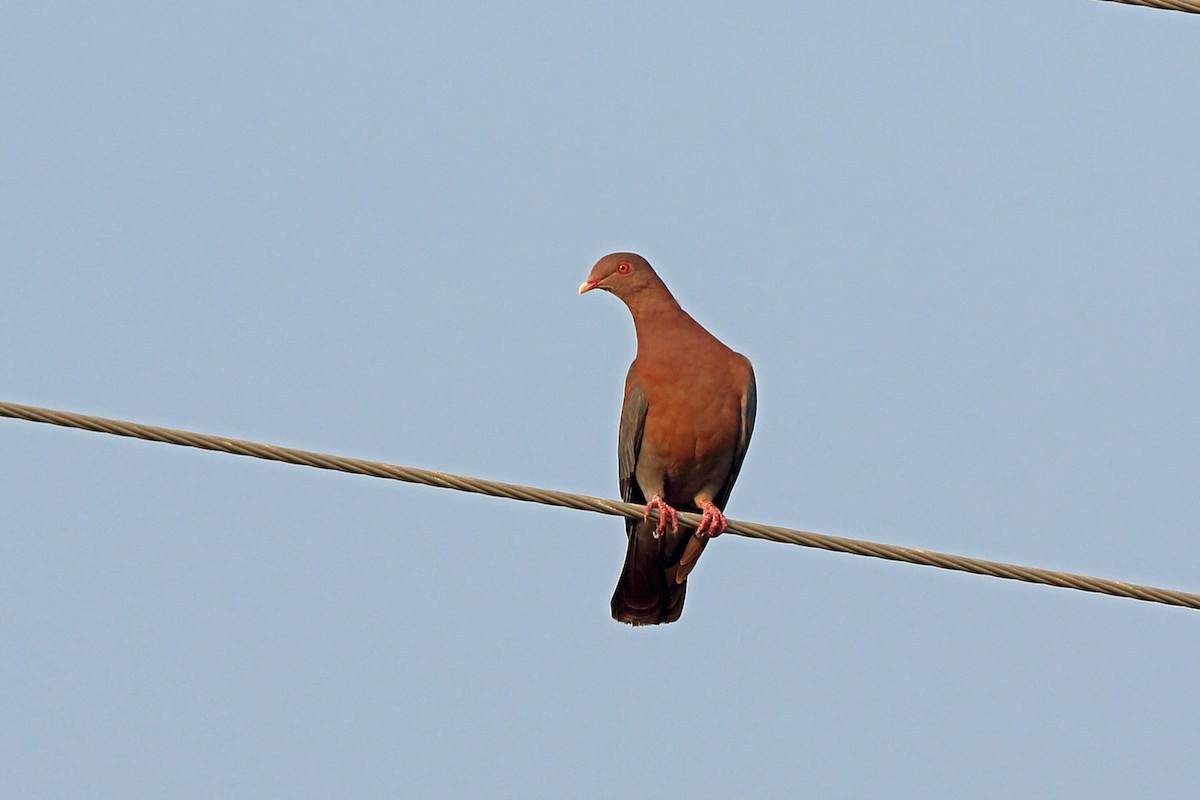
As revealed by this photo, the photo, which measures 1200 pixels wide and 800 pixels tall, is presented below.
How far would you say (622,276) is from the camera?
27.6 ft

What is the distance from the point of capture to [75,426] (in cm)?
466

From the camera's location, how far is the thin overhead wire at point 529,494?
467cm

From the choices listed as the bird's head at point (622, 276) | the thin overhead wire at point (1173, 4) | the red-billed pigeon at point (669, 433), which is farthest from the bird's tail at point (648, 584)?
the thin overhead wire at point (1173, 4)

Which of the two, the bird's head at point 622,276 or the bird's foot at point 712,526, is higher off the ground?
the bird's head at point 622,276

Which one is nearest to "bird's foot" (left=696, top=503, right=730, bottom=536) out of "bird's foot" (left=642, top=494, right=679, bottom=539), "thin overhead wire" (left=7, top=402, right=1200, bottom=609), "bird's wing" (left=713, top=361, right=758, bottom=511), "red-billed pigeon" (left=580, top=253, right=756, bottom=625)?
"red-billed pigeon" (left=580, top=253, right=756, bottom=625)

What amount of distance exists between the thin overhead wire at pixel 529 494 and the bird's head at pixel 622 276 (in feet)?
10.3

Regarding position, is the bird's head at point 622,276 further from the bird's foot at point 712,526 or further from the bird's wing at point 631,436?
the bird's foot at point 712,526

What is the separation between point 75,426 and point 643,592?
13.3 ft

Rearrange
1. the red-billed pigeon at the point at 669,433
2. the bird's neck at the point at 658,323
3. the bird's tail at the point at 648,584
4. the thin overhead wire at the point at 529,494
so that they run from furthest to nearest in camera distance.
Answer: the bird's tail at the point at 648,584 → the bird's neck at the point at 658,323 → the red-billed pigeon at the point at 669,433 → the thin overhead wire at the point at 529,494

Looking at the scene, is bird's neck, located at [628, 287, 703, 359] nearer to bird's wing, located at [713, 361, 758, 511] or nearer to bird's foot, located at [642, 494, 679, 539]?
bird's wing, located at [713, 361, 758, 511]

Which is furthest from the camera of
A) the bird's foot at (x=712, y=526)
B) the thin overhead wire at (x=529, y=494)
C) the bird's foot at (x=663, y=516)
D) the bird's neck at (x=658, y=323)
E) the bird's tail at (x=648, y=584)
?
the bird's tail at (x=648, y=584)

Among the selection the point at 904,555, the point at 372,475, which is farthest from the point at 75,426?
the point at 904,555

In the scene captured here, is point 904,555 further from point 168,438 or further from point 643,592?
point 643,592

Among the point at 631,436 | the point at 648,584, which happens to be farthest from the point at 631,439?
the point at 648,584
